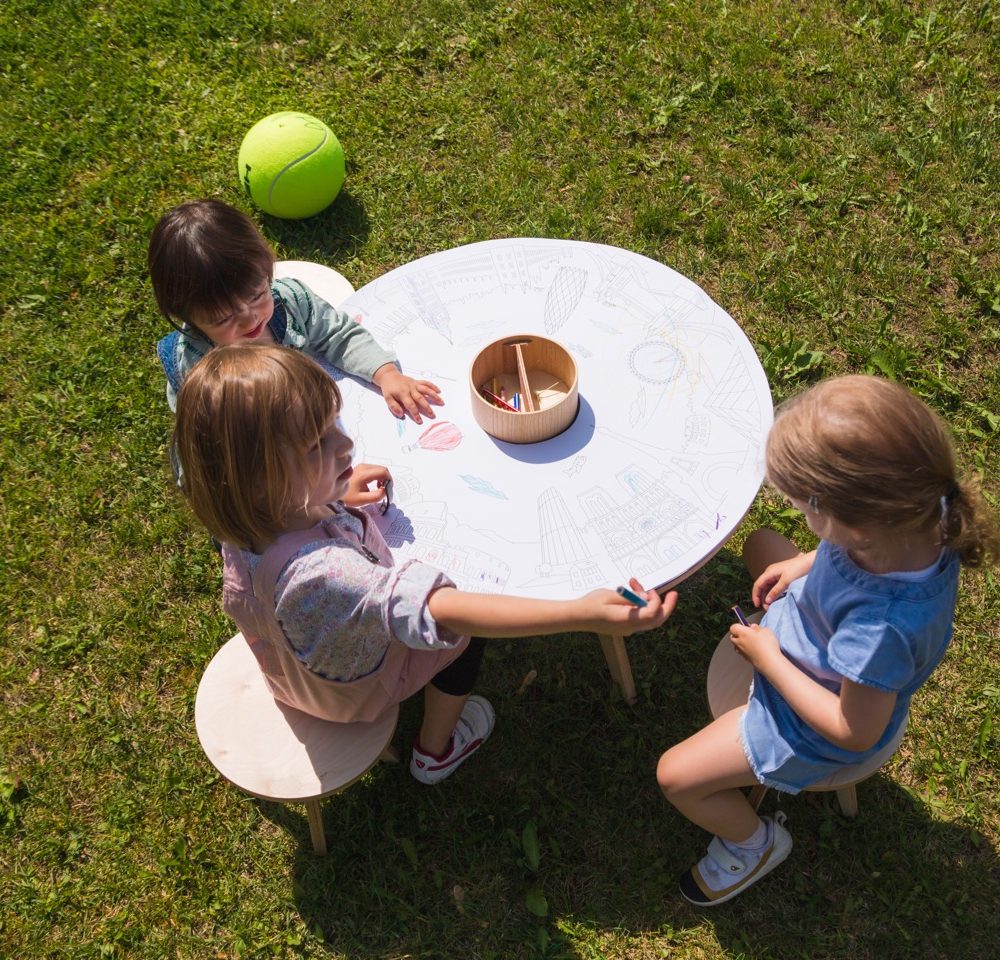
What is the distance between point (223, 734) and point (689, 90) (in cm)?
427

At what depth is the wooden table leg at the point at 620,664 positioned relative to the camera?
3178mm

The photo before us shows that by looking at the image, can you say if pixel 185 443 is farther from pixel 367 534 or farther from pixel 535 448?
pixel 535 448

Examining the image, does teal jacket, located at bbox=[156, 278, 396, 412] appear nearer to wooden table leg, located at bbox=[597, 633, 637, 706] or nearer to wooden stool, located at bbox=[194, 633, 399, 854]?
wooden stool, located at bbox=[194, 633, 399, 854]

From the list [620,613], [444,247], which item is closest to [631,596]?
[620,613]

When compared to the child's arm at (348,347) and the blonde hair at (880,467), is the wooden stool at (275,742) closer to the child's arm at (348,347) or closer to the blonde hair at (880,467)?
the child's arm at (348,347)

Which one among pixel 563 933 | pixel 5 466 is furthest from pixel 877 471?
pixel 5 466

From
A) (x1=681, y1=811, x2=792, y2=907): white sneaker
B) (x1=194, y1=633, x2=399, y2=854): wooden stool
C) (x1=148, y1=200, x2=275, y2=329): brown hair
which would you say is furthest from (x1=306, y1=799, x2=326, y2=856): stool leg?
(x1=148, y1=200, x2=275, y2=329): brown hair

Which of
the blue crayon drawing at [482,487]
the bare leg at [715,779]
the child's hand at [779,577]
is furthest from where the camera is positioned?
the child's hand at [779,577]

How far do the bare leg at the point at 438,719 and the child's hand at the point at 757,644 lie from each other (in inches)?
36.6

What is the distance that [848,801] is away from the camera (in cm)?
298

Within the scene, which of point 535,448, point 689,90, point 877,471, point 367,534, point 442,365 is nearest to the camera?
point 877,471

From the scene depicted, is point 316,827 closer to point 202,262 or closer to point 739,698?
point 739,698

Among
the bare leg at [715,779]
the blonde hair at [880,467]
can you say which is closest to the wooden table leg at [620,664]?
the bare leg at [715,779]

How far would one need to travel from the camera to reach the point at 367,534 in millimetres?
2410
